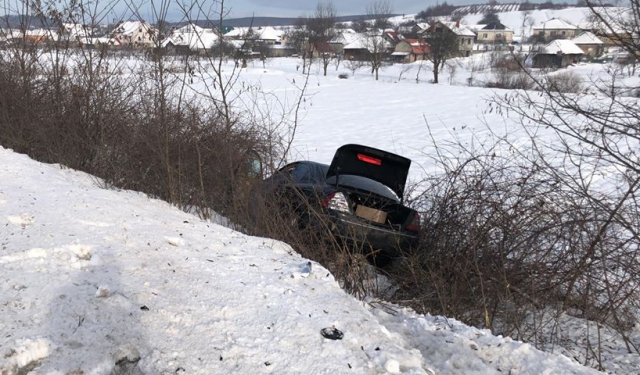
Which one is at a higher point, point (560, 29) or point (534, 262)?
point (560, 29)

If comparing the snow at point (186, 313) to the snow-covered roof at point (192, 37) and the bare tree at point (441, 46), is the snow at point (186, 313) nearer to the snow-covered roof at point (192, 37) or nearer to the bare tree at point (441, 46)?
the snow-covered roof at point (192, 37)

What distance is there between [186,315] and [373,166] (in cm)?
377

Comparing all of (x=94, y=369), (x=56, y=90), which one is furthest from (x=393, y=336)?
(x=56, y=90)

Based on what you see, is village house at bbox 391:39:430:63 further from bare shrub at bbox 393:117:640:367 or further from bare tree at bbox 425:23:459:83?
bare shrub at bbox 393:117:640:367

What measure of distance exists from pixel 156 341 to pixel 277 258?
143cm

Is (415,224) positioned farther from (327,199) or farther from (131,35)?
(131,35)

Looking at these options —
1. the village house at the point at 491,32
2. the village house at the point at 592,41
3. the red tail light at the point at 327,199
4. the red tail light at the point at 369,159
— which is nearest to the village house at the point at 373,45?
the village house at the point at 592,41

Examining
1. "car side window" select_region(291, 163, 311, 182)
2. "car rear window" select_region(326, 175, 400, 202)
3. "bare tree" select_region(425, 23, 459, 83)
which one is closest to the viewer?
"car rear window" select_region(326, 175, 400, 202)

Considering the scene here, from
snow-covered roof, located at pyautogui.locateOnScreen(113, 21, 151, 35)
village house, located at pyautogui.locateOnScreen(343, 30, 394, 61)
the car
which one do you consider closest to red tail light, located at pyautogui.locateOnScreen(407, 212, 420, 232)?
the car

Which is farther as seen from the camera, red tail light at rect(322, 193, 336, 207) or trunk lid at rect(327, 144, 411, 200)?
trunk lid at rect(327, 144, 411, 200)

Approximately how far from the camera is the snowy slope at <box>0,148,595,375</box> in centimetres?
238

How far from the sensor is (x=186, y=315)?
2.73m

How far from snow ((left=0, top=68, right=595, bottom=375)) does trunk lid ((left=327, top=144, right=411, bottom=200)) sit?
2.18 meters

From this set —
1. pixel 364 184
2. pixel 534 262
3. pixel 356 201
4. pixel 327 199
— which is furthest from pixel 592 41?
pixel 327 199
